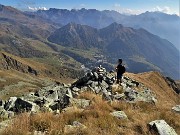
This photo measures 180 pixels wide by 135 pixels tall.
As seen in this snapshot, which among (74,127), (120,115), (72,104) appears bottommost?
(72,104)

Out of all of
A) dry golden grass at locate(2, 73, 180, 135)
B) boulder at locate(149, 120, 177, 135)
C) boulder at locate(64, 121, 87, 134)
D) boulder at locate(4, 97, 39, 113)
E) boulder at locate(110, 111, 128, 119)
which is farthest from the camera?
boulder at locate(4, 97, 39, 113)

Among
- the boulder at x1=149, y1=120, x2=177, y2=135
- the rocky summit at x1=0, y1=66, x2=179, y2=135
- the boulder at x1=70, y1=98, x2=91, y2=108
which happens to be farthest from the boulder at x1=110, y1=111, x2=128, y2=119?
the boulder at x1=70, y1=98, x2=91, y2=108

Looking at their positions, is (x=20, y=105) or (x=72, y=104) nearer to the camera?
(x=72, y=104)

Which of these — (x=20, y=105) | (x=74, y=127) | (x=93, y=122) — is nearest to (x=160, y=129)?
(x=93, y=122)

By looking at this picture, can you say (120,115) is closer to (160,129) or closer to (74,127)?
(160,129)

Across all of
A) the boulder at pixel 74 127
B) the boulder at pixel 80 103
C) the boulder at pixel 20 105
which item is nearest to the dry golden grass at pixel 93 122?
A: the boulder at pixel 74 127

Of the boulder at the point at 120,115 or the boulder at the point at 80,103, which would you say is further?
the boulder at the point at 80,103

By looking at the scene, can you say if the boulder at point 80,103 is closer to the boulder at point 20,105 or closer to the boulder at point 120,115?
the boulder at point 20,105

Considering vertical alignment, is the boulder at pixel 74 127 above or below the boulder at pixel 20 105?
above

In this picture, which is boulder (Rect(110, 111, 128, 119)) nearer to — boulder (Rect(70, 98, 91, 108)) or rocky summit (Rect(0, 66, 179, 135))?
rocky summit (Rect(0, 66, 179, 135))

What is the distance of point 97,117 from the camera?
14008 mm

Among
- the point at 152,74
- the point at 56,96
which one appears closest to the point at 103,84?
the point at 56,96

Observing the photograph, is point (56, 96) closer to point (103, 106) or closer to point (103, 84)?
point (103, 106)

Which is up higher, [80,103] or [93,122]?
[93,122]
